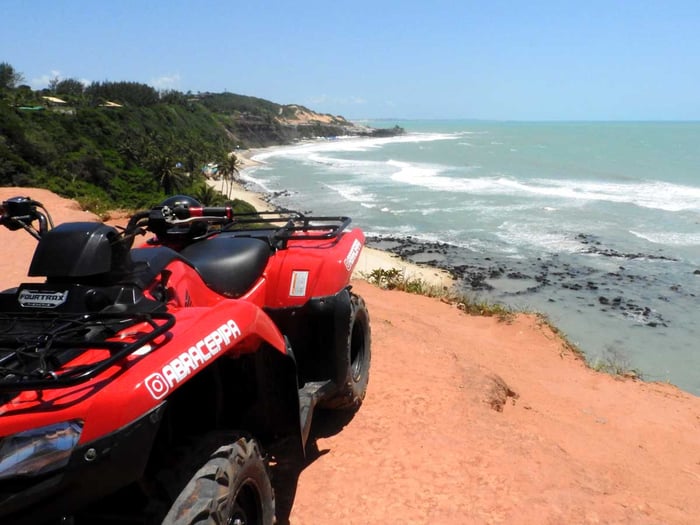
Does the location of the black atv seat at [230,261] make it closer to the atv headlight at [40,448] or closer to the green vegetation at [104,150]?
the atv headlight at [40,448]

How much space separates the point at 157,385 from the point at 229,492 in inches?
22.2

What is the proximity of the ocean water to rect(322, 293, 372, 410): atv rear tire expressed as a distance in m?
8.23

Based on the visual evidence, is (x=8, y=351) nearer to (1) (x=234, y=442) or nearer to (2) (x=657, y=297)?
(1) (x=234, y=442)

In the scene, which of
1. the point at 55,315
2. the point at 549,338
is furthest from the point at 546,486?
the point at 549,338

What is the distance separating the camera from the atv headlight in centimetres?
181

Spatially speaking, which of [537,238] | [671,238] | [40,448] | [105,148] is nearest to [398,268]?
[537,238]

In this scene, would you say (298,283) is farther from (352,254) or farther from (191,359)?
(191,359)

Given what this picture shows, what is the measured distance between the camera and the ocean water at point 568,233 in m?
16.2

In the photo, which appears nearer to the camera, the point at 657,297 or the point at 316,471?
the point at 316,471

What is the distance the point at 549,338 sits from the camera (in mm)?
10562

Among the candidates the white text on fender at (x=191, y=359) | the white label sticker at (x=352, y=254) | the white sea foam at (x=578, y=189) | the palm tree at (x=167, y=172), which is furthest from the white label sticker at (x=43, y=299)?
the palm tree at (x=167, y=172)

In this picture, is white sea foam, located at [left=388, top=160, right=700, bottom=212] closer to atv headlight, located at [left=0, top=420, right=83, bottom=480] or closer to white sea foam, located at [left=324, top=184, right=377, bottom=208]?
white sea foam, located at [left=324, top=184, right=377, bottom=208]

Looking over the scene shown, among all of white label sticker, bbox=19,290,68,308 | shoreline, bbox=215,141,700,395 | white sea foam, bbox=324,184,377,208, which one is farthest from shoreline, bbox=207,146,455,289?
white sea foam, bbox=324,184,377,208

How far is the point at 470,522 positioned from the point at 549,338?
754 cm
